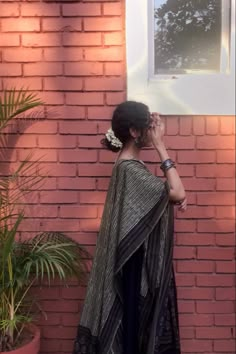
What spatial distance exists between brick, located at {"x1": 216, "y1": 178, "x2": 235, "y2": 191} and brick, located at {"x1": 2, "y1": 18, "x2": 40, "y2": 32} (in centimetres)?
138

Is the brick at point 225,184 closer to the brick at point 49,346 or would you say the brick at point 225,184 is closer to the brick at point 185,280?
the brick at point 185,280

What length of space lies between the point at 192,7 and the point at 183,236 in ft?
4.47

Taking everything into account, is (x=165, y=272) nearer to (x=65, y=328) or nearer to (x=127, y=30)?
(x=65, y=328)

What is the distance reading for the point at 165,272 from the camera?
8.17 feet

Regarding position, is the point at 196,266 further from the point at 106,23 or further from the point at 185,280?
the point at 106,23

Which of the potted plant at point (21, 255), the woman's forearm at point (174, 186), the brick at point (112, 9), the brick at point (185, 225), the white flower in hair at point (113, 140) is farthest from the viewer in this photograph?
the brick at point (185, 225)

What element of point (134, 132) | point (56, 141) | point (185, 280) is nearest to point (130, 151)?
point (134, 132)

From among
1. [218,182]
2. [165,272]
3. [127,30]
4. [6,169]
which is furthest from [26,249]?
[127,30]

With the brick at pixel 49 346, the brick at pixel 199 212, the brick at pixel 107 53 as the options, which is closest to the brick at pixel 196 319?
the brick at pixel 199 212

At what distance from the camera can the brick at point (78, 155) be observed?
299 centimetres

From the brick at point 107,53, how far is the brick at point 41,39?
0.63 feet

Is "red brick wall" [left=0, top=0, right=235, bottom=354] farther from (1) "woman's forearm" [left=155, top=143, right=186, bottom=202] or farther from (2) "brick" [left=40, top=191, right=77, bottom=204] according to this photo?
(1) "woman's forearm" [left=155, top=143, right=186, bottom=202]

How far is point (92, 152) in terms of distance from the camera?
9.83 ft

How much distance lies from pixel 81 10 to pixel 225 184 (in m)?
1.32
